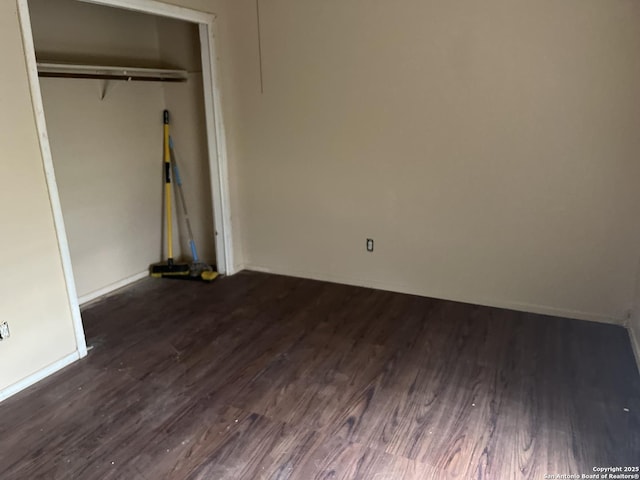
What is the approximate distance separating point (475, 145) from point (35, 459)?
10.2ft

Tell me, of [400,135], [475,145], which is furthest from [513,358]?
[400,135]

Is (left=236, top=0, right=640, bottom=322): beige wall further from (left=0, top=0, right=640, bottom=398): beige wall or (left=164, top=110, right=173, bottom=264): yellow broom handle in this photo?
Answer: (left=164, top=110, right=173, bottom=264): yellow broom handle

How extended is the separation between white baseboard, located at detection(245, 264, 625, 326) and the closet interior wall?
822mm

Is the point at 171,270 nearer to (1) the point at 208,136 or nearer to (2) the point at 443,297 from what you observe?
(1) the point at 208,136

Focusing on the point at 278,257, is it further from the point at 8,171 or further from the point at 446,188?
the point at 8,171

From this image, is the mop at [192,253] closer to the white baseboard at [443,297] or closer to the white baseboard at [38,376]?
the white baseboard at [443,297]

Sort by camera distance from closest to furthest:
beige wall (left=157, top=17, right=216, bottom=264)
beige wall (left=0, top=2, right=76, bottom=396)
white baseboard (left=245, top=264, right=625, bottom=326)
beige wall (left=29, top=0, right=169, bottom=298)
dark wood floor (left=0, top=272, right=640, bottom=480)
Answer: dark wood floor (left=0, top=272, right=640, bottom=480), beige wall (left=0, top=2, right=76, bottom=396), white baseboard (left=245, top=264, right=625, bottom=326), beige wall (left=29, top=0, right=169, bottom=298), beige wall (left=157, top=17, right=216, bottom=264)

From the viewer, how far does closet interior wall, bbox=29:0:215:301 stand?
352cm

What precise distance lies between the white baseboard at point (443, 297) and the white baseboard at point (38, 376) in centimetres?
182

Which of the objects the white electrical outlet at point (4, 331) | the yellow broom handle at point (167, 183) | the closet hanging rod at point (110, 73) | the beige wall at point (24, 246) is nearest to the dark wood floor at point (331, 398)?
the beige wall at point (24, 246)

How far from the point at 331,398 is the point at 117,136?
110 inches

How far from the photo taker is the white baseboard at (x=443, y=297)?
3.32 meters

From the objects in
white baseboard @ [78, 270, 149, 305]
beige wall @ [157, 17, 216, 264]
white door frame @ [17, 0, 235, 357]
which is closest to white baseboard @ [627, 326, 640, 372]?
white door frame @ [17, 0, 235, 357]

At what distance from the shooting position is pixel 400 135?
3584 millimetres
